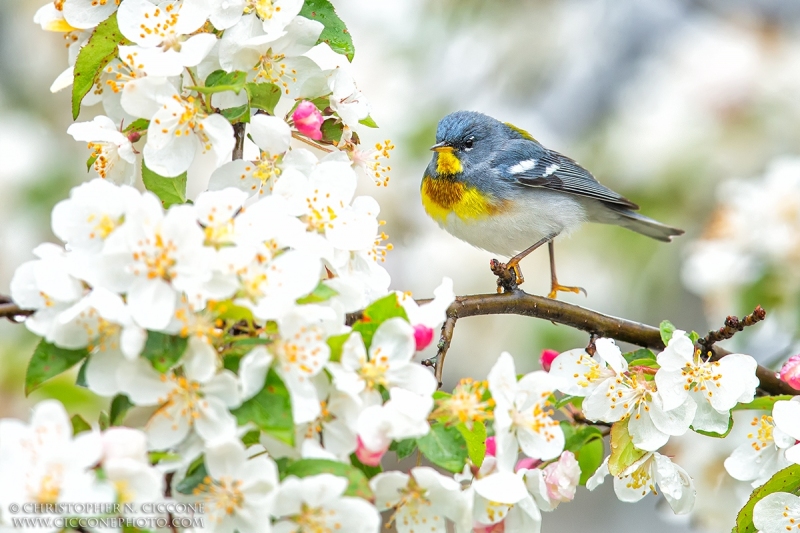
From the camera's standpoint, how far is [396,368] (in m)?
1.27

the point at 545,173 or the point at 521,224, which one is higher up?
the point at 545,173

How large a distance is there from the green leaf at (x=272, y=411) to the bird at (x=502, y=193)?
208 centimetres

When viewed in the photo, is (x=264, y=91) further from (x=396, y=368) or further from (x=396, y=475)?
(x=396, y=475)

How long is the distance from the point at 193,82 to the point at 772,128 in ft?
13.0

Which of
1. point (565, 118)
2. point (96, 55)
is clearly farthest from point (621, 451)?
point (565, 118)

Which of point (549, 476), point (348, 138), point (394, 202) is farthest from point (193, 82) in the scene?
point (394, 202)

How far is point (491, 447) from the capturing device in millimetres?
1462

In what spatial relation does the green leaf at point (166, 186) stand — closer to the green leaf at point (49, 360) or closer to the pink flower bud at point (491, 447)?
the green leaf at point (49, 360)

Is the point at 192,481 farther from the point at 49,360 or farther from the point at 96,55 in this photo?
the point at 96,55

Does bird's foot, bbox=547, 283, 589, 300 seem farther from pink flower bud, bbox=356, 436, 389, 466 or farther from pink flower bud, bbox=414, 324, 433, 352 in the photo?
pink flower bud, bbox=356, 436, 389, 466

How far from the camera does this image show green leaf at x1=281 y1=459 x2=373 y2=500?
1.15 meters

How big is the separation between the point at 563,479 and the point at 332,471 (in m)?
0.57

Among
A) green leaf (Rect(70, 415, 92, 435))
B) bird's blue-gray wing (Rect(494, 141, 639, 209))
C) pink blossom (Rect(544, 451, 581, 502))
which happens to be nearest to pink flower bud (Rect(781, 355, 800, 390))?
pink blossom (Rect(544, 451, 581, 502))

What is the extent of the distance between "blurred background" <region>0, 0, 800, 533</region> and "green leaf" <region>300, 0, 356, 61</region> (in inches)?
85.7
